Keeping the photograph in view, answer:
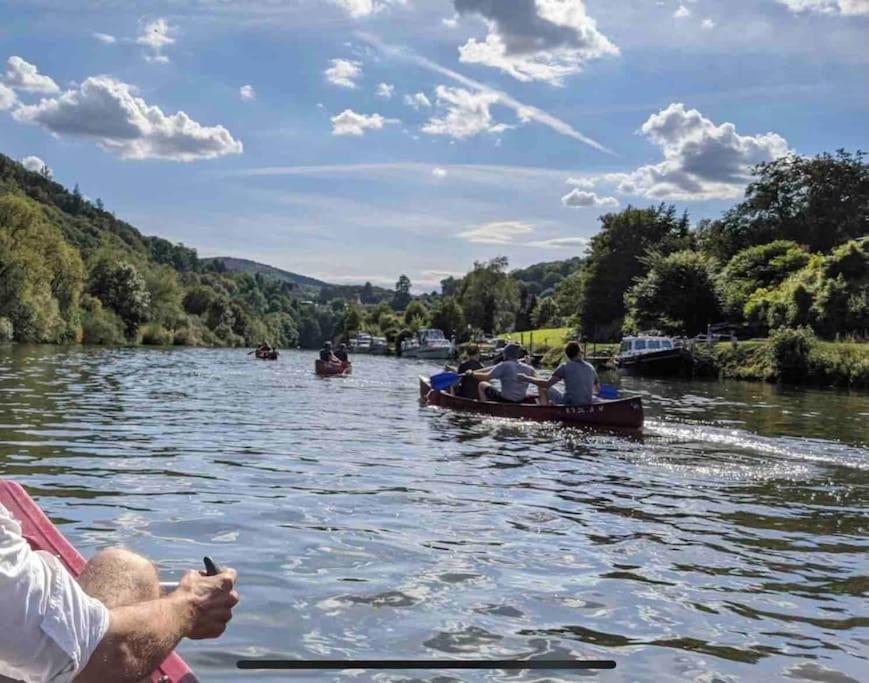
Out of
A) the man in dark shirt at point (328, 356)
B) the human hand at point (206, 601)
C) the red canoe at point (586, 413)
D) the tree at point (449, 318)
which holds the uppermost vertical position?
the tree at point (449, 318)

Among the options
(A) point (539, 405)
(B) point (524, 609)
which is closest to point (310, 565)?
(B) point (524, 609)

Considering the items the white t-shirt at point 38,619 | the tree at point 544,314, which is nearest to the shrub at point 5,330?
the white t-shirt at point 38,619

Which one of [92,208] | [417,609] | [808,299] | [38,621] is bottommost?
[417,609]

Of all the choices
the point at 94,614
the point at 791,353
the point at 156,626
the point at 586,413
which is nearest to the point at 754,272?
the point at 791,353


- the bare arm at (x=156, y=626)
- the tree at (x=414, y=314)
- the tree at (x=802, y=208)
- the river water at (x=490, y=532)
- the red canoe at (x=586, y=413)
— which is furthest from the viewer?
the tree at (x=414, y=314)

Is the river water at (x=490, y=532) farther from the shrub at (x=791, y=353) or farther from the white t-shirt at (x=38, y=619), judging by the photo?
the shrub at (x=791, y=353)

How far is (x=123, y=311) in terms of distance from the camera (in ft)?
315

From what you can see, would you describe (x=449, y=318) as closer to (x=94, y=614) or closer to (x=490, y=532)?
(x=490, y=532)

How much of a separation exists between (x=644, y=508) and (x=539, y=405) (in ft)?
27.5

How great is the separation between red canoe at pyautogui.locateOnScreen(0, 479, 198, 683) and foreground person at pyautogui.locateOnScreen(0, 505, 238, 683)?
217mm

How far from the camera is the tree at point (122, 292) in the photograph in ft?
315

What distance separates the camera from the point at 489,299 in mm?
118750

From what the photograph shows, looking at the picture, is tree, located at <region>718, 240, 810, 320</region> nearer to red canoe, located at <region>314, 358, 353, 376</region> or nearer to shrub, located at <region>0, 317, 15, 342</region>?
red canoe, located at <region>314, 358, 353, 376</region>

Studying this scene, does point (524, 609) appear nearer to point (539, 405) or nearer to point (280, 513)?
point (280, 513)
